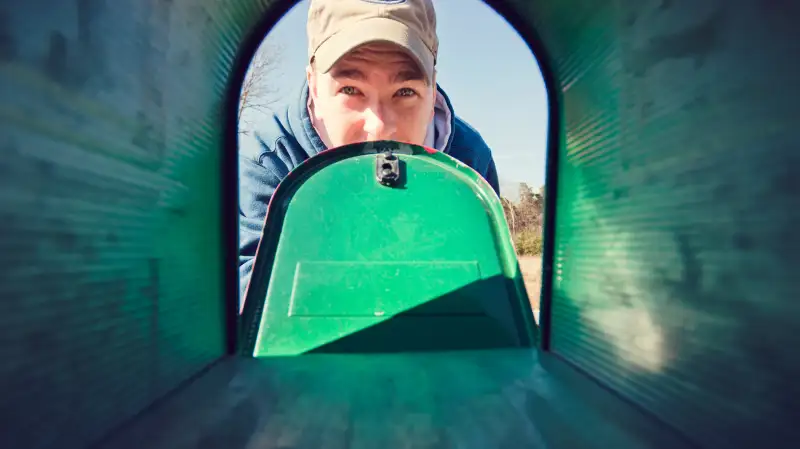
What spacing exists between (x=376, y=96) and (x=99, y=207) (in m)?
1.68

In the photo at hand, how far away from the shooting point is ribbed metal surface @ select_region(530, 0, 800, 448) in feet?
1.64

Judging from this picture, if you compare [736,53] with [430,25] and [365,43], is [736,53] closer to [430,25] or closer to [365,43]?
[365,43]

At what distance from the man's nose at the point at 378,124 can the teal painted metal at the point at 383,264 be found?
0.74 metres

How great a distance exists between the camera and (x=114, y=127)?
26.1 inches

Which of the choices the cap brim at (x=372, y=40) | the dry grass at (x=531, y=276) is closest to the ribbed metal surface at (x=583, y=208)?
the cap brim at (x=372, y=40)

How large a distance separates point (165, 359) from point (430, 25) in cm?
211

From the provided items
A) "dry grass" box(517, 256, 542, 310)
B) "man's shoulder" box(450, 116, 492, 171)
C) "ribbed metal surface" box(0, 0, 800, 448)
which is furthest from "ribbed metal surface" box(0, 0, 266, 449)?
"dry grass" box(517, 256, 542, 310)

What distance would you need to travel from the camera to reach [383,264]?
1.24 m

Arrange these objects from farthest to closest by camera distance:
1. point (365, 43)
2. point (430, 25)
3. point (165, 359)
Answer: point (430, 25), point (365, 43), point (165, 359)

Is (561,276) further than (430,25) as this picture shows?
No

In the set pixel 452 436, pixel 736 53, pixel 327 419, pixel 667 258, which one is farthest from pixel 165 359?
pixel 736 53

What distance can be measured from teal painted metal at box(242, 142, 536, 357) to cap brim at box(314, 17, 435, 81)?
0.79 metres

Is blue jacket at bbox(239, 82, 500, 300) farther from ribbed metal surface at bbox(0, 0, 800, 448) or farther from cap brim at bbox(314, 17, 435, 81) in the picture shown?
ribbed metal surface at bbox(0, 0, 800, 448)

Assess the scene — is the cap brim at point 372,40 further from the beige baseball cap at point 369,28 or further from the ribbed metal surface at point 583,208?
the ribbed metal surface at point 583,208
